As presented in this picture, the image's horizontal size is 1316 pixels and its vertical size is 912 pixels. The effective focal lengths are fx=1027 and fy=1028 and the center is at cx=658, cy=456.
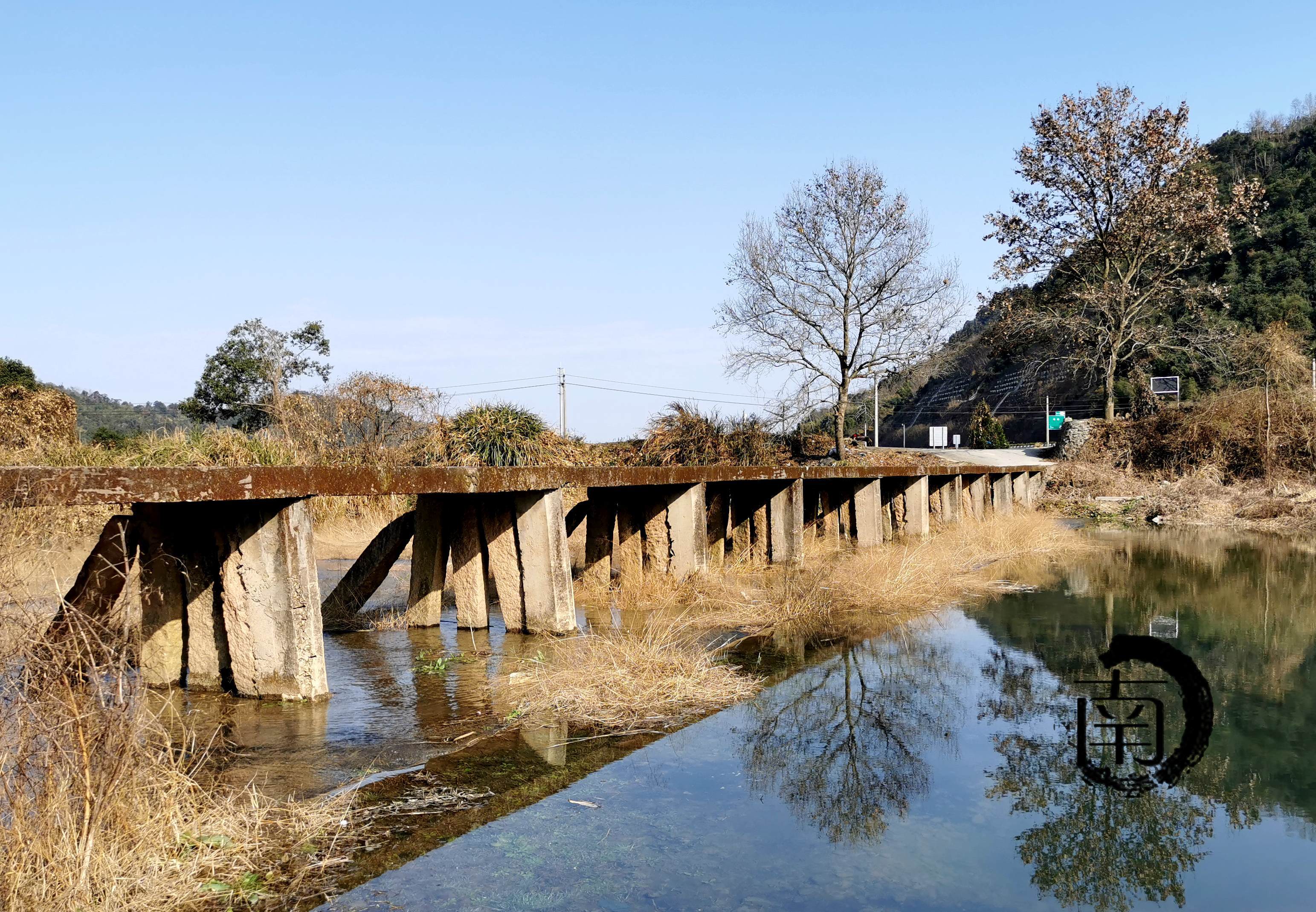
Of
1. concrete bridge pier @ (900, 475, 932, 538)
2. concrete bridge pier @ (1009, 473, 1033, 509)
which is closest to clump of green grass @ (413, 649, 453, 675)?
concrete bridge pier @ (900, 475, 932, 538)

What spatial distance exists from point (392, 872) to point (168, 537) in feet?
11.7

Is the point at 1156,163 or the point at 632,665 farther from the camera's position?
the point at 1156,163

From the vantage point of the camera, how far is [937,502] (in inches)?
878

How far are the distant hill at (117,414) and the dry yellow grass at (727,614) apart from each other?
2343 cm

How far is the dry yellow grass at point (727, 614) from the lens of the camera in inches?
265

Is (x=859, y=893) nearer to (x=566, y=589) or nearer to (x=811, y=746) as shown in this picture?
(x=811, y=746)

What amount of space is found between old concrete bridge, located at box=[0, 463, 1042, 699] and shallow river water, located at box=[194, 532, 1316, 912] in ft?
2.31

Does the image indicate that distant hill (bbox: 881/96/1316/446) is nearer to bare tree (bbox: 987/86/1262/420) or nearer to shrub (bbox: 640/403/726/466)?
bare tree (bbox: 987/86/1262/420)

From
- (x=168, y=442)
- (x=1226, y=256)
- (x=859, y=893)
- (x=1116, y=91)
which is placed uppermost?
(x=1116, y=91)

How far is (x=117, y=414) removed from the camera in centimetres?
4481

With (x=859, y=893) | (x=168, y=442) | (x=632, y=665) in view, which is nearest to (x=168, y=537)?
(x=632, y=665)

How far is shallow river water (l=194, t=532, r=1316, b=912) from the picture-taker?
13.7 ft

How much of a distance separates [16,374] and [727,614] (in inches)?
1147

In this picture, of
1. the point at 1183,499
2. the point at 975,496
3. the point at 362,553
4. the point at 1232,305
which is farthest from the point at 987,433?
the point at 362,553
